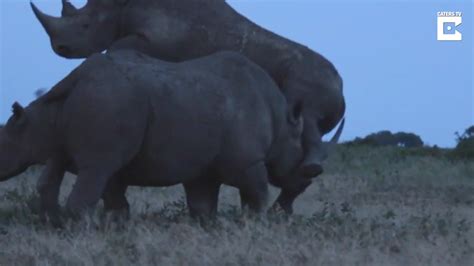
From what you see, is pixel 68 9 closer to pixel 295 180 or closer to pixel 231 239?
pixel 295 180

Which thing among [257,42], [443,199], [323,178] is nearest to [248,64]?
[257,42]

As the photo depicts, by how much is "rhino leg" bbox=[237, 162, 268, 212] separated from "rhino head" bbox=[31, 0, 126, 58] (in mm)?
1895

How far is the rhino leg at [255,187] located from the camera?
1070 centimetres

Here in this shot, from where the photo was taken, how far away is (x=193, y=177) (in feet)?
34.5

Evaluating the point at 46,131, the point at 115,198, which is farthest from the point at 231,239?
the point at 115,198

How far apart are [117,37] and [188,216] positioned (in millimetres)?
1780

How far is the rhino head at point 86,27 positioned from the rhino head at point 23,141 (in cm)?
160

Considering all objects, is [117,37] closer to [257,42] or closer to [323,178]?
[257,42]

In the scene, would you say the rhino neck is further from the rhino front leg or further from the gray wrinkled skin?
the rhino front leg

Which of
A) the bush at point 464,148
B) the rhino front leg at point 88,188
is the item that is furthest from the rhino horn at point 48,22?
the bush at point 464,148

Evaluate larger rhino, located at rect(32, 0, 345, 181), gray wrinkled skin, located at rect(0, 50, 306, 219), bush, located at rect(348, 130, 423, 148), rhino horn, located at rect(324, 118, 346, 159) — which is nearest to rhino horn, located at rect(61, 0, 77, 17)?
larger rhino, located at rect(32, 0, 345, 181)

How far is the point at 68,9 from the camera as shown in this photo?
1167 cm

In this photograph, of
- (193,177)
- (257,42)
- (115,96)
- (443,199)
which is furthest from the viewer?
(443,199)

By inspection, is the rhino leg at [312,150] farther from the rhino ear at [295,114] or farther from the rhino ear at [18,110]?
the rhino ear at [18,110]
